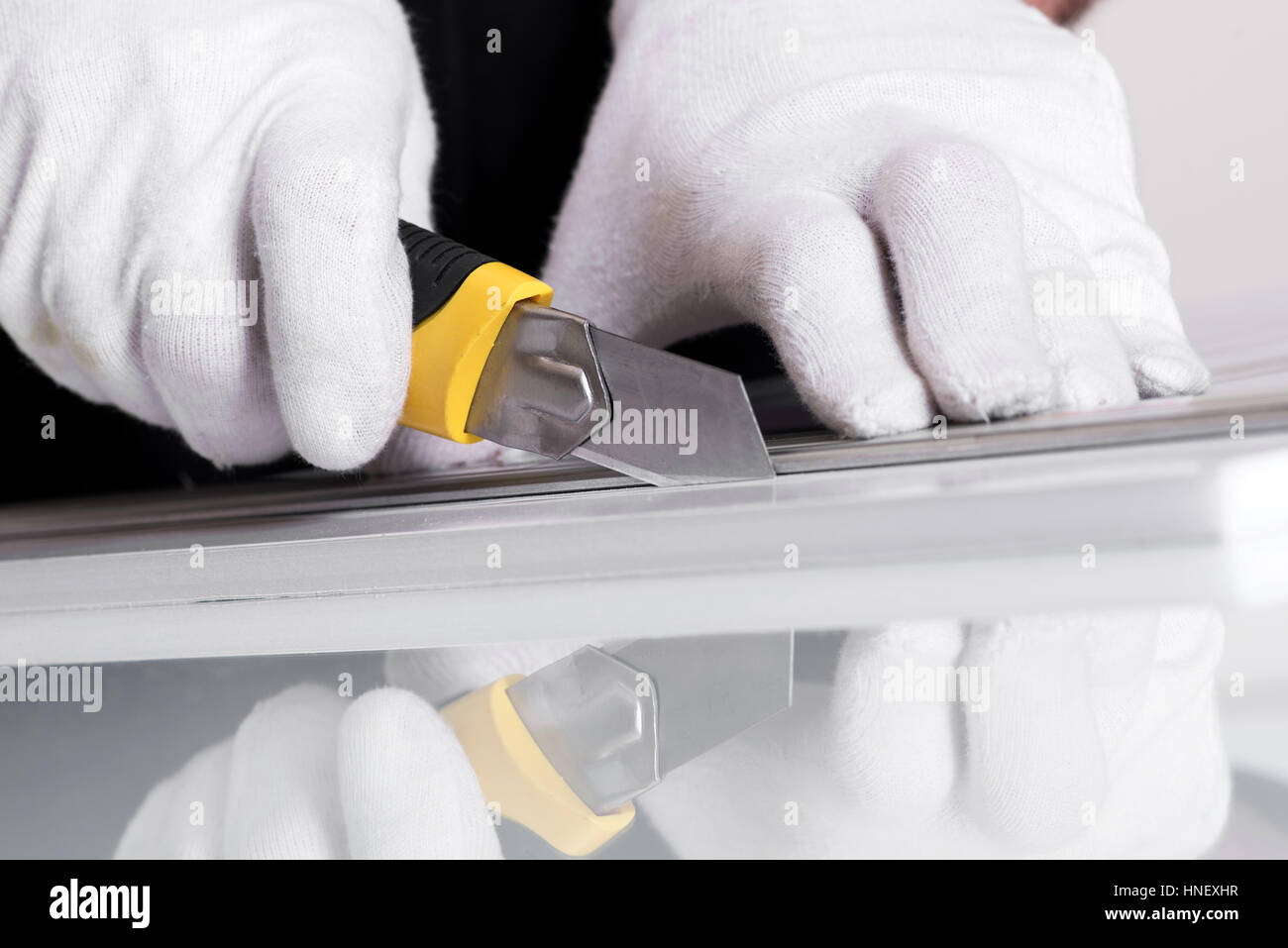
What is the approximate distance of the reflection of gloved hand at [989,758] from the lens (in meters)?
0.22

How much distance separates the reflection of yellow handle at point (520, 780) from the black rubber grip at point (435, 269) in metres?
0.22

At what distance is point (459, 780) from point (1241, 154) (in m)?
1.29

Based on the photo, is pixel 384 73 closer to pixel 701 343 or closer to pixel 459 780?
pixel 701 343

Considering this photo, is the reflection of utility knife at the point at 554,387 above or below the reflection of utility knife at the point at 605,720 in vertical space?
above

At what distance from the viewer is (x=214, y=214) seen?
534mm

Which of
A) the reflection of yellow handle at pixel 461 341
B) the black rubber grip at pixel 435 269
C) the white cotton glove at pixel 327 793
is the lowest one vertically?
the white cotton glove at pixel 327 793

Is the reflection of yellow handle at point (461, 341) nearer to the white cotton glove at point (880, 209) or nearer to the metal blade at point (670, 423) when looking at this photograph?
the metal blade at point (670, 423)

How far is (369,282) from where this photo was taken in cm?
47

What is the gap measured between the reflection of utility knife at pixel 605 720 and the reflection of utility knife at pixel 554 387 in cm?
13

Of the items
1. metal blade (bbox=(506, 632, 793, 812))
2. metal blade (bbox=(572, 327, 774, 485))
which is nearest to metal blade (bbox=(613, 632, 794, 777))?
metal blade (bbox=(506, 632, 793, 812))

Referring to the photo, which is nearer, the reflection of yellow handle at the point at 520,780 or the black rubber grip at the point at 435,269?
the reflection of yellow handle at the point at 520,780

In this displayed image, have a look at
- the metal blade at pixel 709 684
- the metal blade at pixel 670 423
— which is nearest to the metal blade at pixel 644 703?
the metal blade at pixel 709 684

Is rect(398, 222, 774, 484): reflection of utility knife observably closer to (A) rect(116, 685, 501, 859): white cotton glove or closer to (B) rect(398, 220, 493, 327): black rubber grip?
(B) rect(398, 220, 493, 327): black rubber grip

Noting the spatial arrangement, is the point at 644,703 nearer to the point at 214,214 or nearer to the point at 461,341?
the point at 461,341
